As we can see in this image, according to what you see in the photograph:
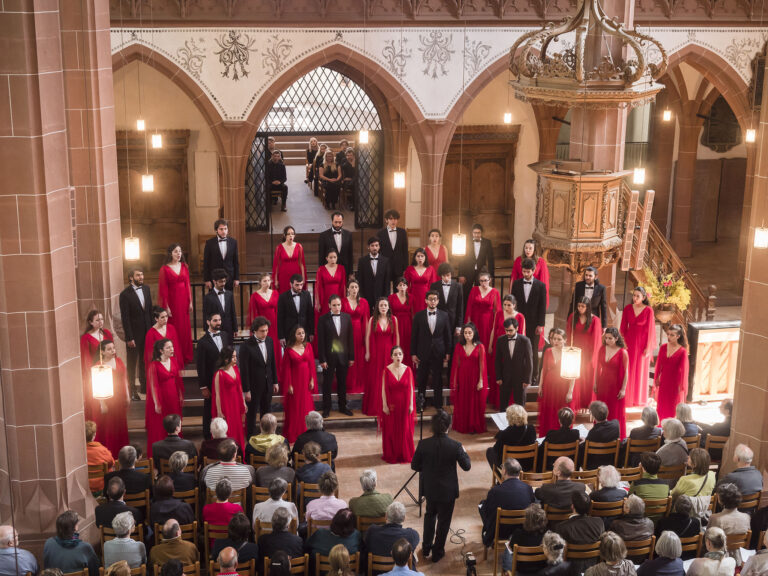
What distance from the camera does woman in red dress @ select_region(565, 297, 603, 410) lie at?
12234 mm

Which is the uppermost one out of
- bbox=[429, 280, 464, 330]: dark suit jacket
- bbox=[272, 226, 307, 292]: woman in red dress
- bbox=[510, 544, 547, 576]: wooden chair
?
bbox=[272, 226, 307, 292]: woman in red dress

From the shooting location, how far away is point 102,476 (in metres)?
9.82

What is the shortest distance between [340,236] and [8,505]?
6270 millimetres

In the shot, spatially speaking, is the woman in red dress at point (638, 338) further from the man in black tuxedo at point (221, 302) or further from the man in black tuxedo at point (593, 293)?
the man in black tuxedo at point (221, 302)

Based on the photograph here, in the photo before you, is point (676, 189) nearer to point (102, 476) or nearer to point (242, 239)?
point (242, 239)

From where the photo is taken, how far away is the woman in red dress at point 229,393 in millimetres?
10891

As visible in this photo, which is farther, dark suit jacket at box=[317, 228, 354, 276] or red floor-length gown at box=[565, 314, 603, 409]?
dark suit jacket at box=[317, 228, 354, 276]

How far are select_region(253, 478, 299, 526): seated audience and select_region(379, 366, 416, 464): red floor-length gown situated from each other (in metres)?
2.86

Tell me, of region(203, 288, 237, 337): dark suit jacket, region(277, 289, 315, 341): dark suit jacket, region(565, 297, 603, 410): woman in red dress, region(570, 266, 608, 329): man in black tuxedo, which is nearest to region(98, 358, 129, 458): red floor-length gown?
region(203, 288, 237, 337): dark suit jacket

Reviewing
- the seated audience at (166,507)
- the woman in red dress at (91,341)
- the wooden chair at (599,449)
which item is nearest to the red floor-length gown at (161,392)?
the woman in red dress at (91,341)

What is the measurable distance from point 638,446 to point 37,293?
592cm

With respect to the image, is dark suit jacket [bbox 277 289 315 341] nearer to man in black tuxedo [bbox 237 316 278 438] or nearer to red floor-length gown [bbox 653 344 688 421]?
man in black tuxedo [bbox 237 316 278 438]

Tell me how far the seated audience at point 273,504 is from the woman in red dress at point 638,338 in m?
5.84

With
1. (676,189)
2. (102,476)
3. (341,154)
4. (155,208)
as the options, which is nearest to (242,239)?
(155,208)
